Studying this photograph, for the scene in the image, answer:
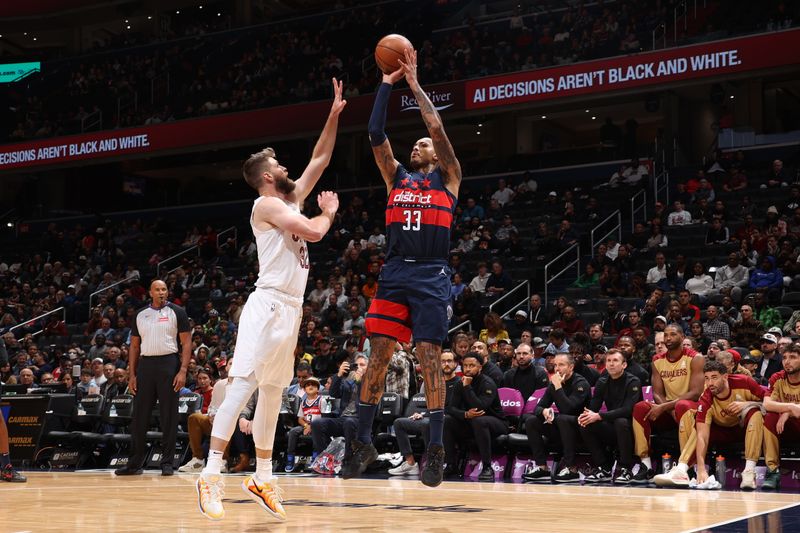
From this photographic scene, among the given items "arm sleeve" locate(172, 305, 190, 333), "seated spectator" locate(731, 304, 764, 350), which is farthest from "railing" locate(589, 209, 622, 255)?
"arm sleeve" locate(172, 305, 190, 333)

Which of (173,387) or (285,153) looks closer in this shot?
(173,387)

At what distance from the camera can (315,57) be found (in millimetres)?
25984

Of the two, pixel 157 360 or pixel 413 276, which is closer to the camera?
pixel 413 276

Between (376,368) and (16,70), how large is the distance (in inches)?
1145

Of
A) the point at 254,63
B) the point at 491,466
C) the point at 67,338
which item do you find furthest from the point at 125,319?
the point at 491,466

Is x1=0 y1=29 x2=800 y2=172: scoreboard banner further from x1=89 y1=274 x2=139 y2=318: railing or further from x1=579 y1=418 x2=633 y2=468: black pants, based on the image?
x1=579 y1=418 x2=633 y2=468: black pants

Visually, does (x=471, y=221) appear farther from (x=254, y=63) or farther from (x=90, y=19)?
(x=90, y=19)

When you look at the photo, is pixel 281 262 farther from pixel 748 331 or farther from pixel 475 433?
pixel 748 331

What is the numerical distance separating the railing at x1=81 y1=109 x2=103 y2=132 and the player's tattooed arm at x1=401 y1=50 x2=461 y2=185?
21622 millimetres

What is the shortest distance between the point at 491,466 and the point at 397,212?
16.4ft

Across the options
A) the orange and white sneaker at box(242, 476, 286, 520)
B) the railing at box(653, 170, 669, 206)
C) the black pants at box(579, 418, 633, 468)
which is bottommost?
the orange and white sneaker at box(242, 476, 286, 520)

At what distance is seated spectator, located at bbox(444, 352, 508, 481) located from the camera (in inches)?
403

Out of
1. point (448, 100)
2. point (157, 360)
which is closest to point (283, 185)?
point (157, 360)

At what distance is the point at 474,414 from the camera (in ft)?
33.5
